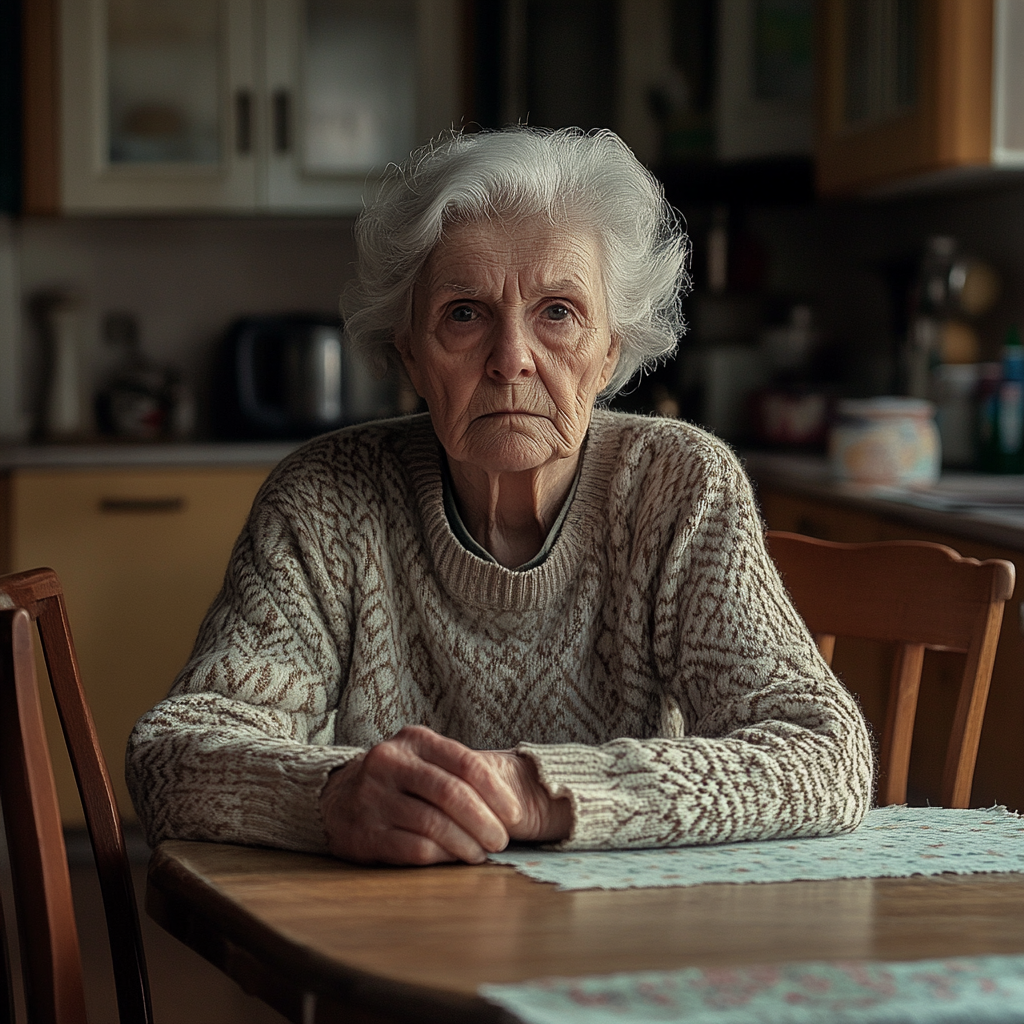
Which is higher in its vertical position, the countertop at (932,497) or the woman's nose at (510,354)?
the woman's nose at (510,354)

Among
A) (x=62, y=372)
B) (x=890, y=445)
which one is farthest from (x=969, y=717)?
(x=62, y=372)

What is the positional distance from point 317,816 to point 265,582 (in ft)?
1.18

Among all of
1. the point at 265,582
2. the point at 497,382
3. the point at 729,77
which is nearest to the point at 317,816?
the point at 265,582

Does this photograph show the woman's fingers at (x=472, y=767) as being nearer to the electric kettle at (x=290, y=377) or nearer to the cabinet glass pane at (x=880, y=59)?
the cabinet glass pane at (x=880, y=59)

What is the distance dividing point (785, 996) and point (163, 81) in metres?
3.20

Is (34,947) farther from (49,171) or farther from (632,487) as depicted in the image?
(49,171)

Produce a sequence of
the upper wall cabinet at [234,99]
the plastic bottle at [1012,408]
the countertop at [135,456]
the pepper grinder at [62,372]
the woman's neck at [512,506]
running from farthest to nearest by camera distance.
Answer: the pepper grinder at [62,372], the upper wall cabinet at [234,99], the countertop at [135,456], the plastic bottle at [1012,408], the woman's neck at [512,506]

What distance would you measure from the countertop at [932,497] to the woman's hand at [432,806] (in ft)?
3.83

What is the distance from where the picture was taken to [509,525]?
1405mm

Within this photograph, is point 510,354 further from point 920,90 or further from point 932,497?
point 920,90

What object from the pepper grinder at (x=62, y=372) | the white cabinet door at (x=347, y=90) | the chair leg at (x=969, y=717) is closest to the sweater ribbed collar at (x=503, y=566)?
the chair leg at (x=969, y=717)

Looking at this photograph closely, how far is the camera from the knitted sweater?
3.75 feet

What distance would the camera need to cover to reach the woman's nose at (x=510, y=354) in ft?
4.22

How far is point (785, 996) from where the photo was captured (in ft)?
2.27
